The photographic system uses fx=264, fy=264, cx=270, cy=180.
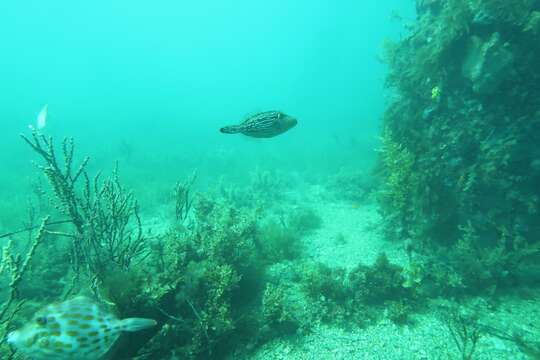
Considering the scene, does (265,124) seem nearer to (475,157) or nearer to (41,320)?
(41,320)

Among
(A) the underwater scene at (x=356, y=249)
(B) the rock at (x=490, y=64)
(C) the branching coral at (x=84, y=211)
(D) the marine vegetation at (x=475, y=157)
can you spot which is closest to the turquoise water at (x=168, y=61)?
(A) the underwater scene at (x=356, y=249)

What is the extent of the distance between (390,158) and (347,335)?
4490mm

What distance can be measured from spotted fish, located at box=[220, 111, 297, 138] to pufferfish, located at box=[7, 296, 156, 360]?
231 centimetres

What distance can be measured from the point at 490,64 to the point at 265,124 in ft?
17.1

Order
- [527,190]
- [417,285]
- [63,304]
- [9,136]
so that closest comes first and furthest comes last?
[63,304]
[417,285]
[527,190]
[9,136]

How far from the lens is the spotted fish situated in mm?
3457

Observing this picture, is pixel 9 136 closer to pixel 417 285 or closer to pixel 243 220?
pixel 243 220

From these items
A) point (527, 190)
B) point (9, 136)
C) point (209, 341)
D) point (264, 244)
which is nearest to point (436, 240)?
point (527, 190)

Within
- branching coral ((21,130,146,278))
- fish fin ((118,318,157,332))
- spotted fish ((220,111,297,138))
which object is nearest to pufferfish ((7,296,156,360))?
fish fin ((118,318,157,332))

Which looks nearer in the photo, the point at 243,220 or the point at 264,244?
the point at 243,220

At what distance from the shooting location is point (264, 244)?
639 cm

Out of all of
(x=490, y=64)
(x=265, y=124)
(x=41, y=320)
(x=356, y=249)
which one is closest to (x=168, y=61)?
(x=356, y=249)

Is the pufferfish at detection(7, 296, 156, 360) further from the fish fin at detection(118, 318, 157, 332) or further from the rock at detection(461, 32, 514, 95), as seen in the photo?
the rock at detection(461, 32, 514, 95)

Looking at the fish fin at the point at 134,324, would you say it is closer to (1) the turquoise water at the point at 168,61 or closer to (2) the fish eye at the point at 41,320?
(2) the fish eye at the point at 41,320
